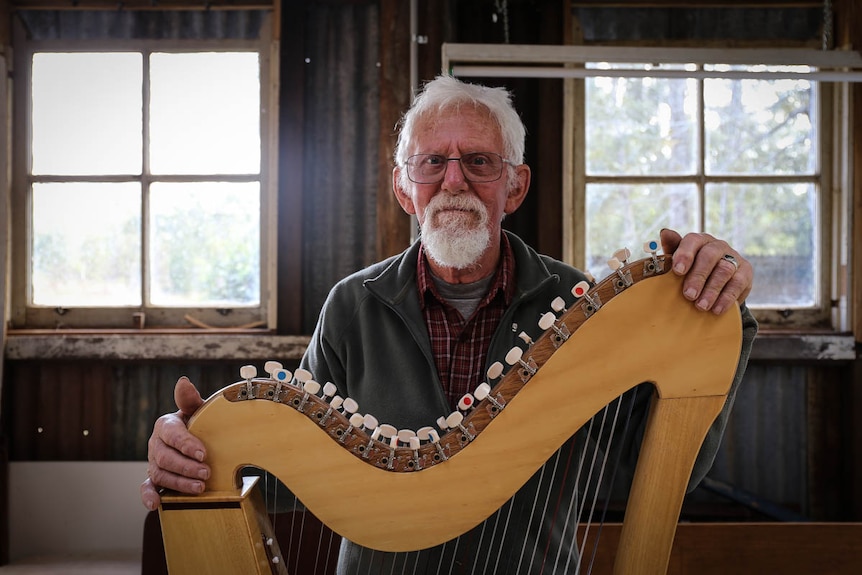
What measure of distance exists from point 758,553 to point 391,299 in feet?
6.26

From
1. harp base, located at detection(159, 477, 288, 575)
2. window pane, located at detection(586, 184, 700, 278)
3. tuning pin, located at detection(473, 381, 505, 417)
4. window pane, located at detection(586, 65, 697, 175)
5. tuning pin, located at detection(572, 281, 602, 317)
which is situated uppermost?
window pane, located at detection(586, 65, 697, 175)

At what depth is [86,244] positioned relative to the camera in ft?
12.0

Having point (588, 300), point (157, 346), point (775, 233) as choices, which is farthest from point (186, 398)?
point (775, 233)

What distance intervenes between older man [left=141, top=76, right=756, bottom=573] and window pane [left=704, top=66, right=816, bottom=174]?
2189mm

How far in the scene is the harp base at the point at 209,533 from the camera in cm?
103

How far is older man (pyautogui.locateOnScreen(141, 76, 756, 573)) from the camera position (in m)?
1.57

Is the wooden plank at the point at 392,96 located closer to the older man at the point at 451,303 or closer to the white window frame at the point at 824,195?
the white window frame at the point at 824,195

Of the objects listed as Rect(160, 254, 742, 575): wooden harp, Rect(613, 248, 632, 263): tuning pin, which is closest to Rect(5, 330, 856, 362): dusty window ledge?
Rect(160, 254, 742, 575): wooden harp

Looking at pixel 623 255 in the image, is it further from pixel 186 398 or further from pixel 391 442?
pixel 186 398

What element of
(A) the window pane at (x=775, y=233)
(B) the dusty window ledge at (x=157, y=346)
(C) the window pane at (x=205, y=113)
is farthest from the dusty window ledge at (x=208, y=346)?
(C) the window pane at (x=205, y=113)

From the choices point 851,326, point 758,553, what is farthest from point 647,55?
point 758,553

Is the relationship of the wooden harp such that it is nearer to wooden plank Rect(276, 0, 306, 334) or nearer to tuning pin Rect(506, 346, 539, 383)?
tuning pin Rect(506, 346, 539, 383)

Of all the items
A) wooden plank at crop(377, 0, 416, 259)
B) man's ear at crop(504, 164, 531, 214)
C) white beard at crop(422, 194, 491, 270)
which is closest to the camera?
white beard at crop(422, 194, 491, 270)

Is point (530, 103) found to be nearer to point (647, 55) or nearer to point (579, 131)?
point (579, 131)
